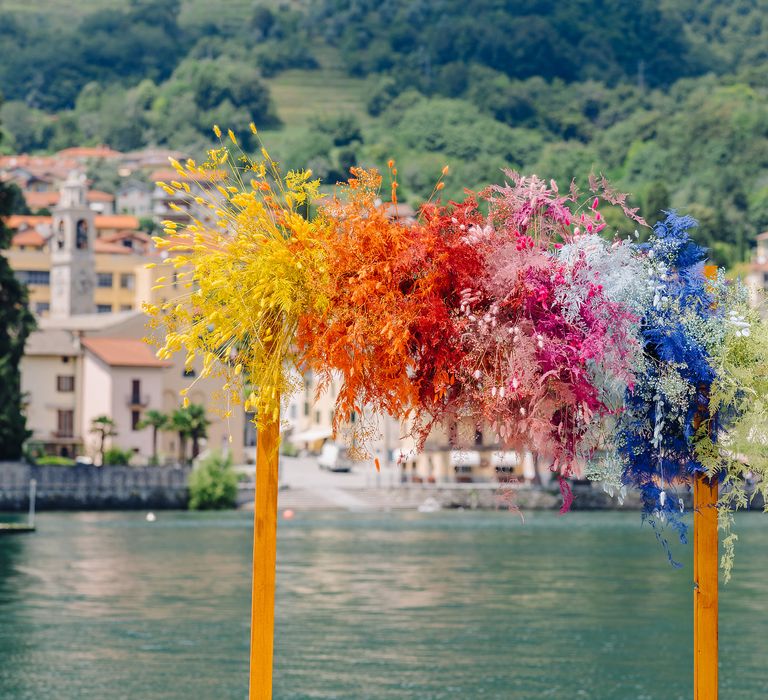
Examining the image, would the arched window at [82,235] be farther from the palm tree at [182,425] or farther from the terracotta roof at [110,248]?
the palm tree at [182,425]

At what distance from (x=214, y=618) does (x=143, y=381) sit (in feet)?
166

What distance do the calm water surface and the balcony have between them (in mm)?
17338

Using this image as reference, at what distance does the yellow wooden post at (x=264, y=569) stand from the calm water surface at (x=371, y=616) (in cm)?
2163

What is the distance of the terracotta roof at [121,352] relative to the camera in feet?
309

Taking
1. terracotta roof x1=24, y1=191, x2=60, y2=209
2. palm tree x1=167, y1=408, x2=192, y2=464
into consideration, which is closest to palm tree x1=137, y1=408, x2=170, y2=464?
palm tree x1=167, y1=408, x2=192, y2=464

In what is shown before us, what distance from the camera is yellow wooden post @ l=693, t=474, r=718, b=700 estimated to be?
28.5 ft

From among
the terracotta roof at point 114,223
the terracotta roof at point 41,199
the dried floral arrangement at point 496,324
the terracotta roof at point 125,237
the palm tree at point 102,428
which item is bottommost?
the dried floral arrangement at point 496,324

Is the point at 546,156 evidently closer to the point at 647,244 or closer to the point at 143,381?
the point at 143,381

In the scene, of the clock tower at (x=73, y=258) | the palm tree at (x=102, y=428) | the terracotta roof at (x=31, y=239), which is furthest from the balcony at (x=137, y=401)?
the terracotta roof at (x=31, y=239)

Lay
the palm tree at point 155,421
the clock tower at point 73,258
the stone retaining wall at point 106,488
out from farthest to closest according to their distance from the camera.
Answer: the clock tower at point 73,258
the palm tree at point 155,421
the stone retaining wall at point 106,488

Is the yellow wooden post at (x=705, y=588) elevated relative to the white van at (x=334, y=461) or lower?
lower

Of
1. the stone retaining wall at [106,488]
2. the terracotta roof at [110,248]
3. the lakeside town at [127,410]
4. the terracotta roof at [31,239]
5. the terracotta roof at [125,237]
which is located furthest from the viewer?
the terracotta roof at [125,237]

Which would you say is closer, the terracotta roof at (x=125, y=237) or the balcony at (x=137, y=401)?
the balcony at (x=137, y=401)

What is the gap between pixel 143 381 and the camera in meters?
94.8
